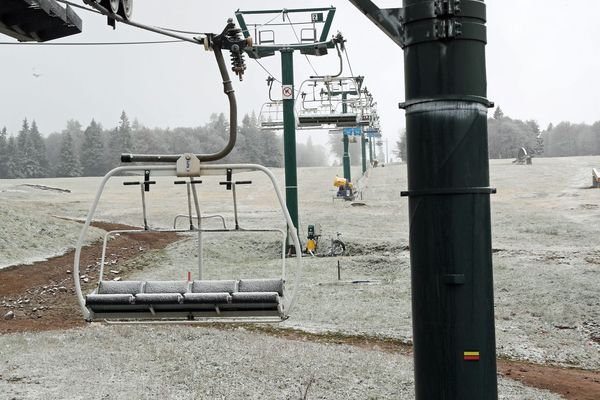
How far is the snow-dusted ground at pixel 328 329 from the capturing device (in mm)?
7457

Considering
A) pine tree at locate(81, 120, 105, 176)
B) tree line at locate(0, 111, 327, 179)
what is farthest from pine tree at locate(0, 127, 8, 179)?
pine tree at locate(81, 120, 105, 176)

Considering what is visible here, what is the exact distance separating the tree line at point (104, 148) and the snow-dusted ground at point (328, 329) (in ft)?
208

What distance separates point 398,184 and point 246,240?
30.1m

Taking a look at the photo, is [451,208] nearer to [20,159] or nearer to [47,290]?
[47,290]

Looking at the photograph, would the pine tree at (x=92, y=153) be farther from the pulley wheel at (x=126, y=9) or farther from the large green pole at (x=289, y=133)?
the pulley wheel at (x=126, y=9)

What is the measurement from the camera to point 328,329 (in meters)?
10.8

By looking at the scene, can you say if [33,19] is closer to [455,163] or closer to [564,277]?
[455,163]

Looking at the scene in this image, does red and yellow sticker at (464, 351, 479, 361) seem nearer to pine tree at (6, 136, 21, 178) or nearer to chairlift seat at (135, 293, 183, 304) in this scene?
chairlift seat at (135, 293, 183, 304)

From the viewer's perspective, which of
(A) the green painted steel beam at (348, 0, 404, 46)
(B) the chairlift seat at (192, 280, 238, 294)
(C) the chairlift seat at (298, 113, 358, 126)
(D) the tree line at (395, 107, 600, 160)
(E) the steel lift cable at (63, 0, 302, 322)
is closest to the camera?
(A) the green painted steel beam at (348, 0, 404, 46)

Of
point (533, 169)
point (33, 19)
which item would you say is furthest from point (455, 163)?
point (533, 169)

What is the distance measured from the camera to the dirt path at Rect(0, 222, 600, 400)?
8.24 meters

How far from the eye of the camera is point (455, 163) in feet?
7.77

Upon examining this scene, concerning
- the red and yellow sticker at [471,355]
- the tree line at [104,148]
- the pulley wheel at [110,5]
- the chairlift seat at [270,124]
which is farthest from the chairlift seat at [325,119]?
the tree line at [104,148]

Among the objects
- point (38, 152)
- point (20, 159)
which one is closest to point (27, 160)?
point (20, 159)
